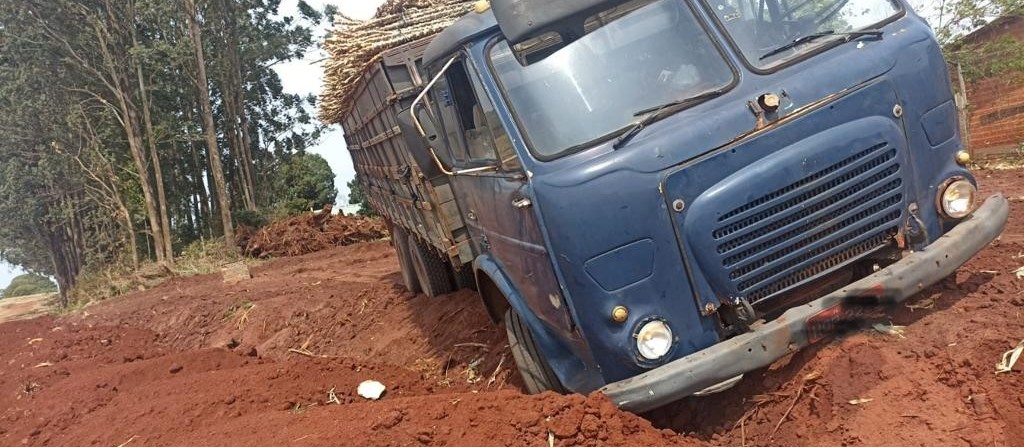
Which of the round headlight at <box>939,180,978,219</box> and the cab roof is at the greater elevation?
the cab roof

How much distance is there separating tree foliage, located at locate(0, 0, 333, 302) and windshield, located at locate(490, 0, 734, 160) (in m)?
22.9

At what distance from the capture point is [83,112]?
29.0 m

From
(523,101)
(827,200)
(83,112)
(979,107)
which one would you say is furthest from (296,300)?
(83,112)

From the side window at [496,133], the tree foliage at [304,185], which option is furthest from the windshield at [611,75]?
the tree foliage at [304,185]

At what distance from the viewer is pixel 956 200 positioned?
405 cm

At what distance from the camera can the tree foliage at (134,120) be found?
27609 millimetres

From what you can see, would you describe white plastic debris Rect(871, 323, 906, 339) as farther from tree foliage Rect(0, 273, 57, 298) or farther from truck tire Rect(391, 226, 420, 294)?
tree foliage Rect(0, 273, 57, 298)

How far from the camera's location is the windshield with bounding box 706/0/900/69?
408 centimetres

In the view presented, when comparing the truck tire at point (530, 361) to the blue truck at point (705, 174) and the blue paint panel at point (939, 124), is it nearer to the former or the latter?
the blue truck at point (705, 174)

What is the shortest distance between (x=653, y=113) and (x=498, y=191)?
37.9 inches

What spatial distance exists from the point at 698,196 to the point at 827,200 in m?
0.64

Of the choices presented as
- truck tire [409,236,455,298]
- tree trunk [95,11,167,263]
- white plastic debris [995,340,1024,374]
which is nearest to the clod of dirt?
tree trunk [95,11,167,263]

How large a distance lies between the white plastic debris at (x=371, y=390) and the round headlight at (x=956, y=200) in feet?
13.2

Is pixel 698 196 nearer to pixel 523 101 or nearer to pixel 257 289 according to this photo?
pixel 523 101
